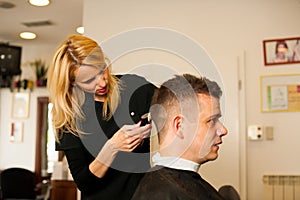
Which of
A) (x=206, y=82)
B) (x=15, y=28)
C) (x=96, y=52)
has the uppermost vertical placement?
(x=15, y=28)

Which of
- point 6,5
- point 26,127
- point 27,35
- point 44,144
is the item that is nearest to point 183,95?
point 6,5

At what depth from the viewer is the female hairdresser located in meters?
1.56

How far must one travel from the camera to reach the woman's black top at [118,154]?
1591 millimetres

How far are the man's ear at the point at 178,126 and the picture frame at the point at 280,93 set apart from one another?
6.28 ft

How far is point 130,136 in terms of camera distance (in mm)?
1416

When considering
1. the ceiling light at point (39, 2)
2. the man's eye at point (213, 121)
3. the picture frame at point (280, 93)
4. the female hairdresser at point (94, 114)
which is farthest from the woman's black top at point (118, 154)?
the ceiling light at point (39, 2)

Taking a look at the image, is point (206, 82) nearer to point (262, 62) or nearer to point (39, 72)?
point (262, 62)

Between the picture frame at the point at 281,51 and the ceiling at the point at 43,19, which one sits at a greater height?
the ceiling at the point at 43,19

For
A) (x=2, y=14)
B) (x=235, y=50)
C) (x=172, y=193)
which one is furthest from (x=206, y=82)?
(x=2, y=14)

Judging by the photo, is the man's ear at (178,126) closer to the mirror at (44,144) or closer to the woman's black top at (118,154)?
the woman's black top at (118,154)

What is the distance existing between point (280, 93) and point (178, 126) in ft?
6.35

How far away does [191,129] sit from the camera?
4.00 ft

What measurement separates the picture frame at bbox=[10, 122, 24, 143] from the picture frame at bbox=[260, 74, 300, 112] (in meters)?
3.56

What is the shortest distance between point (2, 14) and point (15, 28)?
0.50 metres
